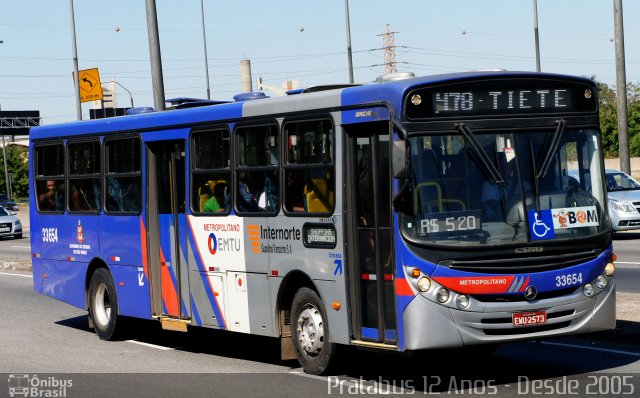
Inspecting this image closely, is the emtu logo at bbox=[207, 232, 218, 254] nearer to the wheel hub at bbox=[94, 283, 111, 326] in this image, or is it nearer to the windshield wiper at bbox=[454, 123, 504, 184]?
the wheel hub at bbox=[94, 283, 111, 326]

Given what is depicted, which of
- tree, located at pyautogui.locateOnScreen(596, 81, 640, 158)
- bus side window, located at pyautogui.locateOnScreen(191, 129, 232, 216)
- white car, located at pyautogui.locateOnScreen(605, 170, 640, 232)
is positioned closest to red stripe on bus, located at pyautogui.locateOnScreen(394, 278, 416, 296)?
bus side window, located at pyautogui.locateOnScreen(191, 129, 232, 216)

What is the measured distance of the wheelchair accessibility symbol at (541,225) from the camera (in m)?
10.1

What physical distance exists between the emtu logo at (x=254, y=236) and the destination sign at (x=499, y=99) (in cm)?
275

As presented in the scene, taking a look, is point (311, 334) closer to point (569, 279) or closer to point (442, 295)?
point (442, 295)

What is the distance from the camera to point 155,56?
19922 mm

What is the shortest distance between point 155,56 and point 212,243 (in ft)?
25.5

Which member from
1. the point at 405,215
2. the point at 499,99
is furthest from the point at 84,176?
the point at 499,99

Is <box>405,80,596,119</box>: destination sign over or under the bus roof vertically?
under

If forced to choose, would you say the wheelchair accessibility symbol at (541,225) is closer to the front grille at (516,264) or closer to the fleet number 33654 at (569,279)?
the front grille at (516,264)

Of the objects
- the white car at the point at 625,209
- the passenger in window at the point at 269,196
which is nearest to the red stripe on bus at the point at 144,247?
the passenger in window at the point at 269,196

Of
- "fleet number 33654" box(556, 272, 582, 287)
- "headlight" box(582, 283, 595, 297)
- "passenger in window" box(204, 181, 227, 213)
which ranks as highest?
"passenger in window" box(204, 181, 227, 213)

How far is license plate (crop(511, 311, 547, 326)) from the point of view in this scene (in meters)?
9.93

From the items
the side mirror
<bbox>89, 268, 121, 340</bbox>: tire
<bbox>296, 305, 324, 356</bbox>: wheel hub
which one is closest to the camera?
the side mirror

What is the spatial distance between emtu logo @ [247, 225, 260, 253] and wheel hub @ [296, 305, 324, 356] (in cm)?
107
